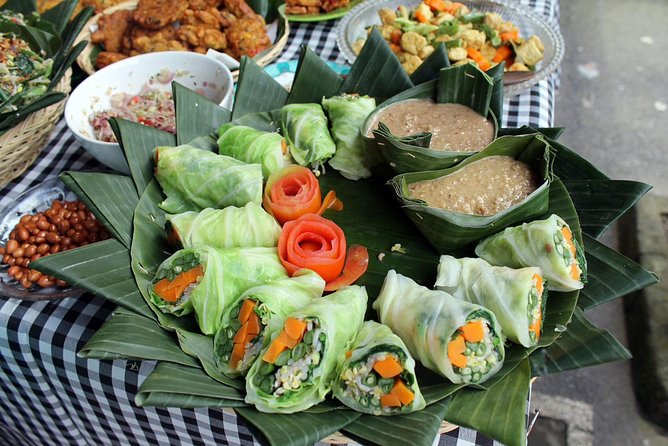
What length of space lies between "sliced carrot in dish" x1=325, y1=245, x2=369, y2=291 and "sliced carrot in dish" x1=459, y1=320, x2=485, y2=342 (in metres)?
0.52

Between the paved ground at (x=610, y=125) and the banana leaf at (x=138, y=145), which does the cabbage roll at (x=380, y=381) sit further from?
the paved ground at (x=610, y=125)

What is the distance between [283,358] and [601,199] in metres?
1.38

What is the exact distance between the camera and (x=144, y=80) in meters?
2.80

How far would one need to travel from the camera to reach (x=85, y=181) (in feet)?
6.44

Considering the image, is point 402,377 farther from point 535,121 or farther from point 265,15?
point 265,15

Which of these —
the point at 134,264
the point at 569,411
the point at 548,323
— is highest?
the point at 134,264

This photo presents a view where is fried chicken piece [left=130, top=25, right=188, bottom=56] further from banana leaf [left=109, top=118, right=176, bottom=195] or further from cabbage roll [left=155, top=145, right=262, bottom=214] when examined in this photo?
cabbage roll [left=155, top=145, right=262, bottom=214]

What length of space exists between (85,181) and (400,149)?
119 centimetres

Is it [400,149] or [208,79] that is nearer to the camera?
[400,149]

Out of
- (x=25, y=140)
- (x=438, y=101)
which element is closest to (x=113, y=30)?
(x=25, y=140)

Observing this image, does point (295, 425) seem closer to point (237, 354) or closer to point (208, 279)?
point (237, 354)

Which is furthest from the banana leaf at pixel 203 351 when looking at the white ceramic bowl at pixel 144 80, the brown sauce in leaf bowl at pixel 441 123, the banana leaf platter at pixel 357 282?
the brown sauce in leaf bowl at pixel 441 123

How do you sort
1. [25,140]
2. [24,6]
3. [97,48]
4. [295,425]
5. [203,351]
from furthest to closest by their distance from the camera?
[97,48], [24,6], [25,140], [203,351], [295,425]

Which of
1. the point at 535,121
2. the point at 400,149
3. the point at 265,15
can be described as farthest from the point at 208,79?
the point at 535,121
